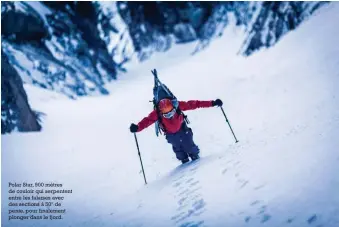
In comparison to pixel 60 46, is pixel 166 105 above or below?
below

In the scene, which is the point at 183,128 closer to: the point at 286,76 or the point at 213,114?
the point at 213,114

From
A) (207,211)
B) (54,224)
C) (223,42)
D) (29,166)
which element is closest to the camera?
(207,211)

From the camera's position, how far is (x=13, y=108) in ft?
51.3

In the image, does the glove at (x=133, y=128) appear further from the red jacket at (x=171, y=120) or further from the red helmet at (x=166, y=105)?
the red helmet at (x=166, y=105)

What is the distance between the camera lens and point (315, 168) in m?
4.11

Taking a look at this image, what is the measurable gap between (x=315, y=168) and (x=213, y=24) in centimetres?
5291

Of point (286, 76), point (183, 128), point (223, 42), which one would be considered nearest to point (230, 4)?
point (223, 42)

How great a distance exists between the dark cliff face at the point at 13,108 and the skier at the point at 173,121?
33.9 ft

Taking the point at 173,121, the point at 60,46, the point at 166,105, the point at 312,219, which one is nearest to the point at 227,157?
the point at 173,121

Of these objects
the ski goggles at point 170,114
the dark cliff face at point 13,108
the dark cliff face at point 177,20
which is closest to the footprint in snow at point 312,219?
the ski goggles at point 170,114

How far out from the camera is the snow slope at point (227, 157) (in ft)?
13.2

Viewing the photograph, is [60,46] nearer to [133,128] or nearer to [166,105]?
[133,128]

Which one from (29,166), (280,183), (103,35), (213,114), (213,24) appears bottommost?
(280,183)

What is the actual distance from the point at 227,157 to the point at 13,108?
42.2 feet
